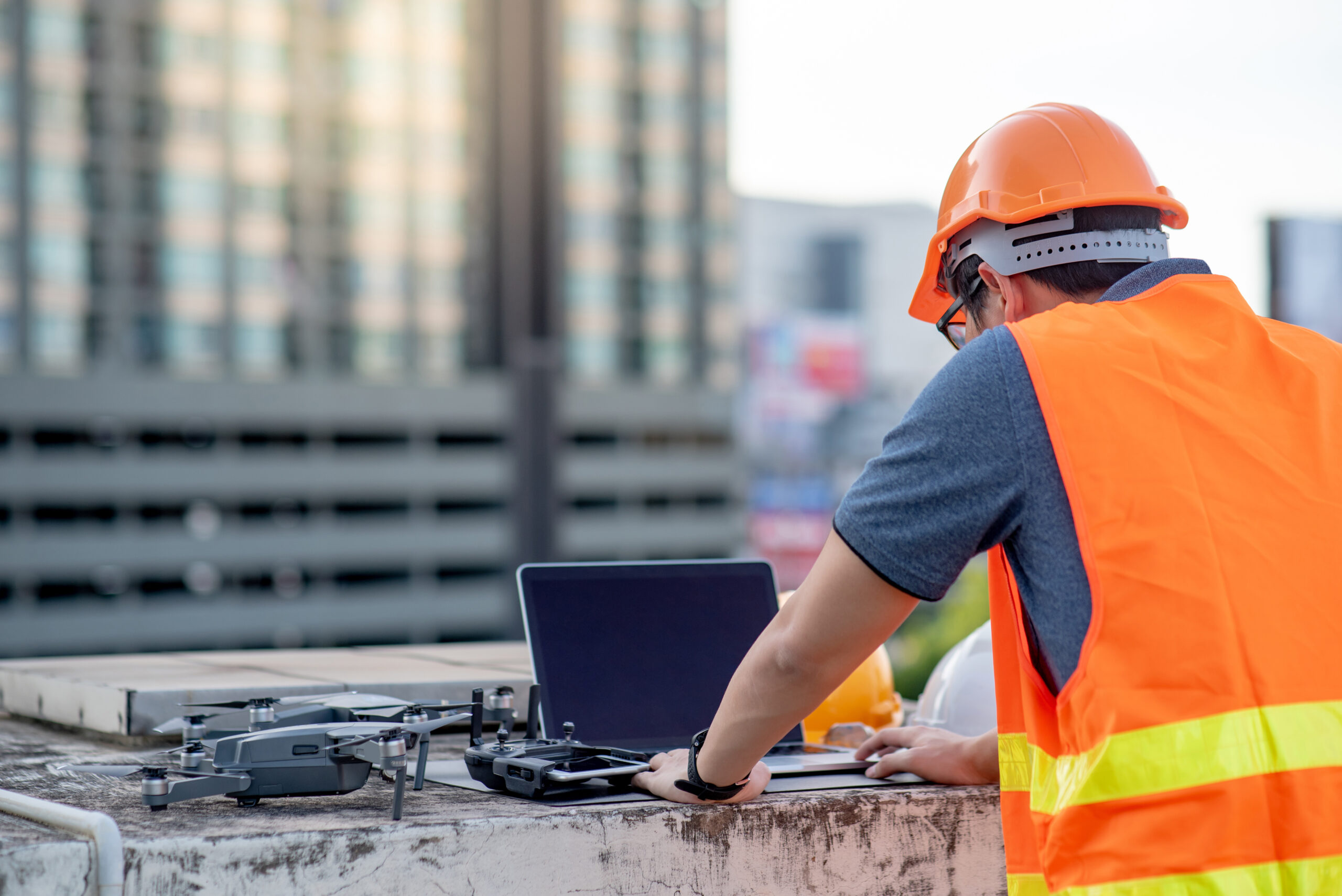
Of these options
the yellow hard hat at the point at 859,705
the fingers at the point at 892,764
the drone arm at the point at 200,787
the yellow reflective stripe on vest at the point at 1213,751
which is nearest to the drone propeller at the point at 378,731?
the drone arm at the point at 200,787

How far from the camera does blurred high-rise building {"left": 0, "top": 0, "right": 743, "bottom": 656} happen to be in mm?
79375

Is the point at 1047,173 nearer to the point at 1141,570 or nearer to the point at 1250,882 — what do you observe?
the point at 1141,570

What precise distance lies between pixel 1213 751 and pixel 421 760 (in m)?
1.09

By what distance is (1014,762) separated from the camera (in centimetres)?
174

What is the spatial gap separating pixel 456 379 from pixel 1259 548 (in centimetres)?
9114

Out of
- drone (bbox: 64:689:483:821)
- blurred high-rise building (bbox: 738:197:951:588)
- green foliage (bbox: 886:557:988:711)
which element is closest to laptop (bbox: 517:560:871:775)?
drone (bbox: 64:689:483:821)

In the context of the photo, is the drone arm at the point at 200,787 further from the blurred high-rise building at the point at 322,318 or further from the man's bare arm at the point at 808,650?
the blurred high-rise building at the point at 322,318

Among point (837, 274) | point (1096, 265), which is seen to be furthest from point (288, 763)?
point (837, 274)

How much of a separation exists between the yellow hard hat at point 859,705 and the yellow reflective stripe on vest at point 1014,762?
1250mm

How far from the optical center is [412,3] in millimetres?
95625

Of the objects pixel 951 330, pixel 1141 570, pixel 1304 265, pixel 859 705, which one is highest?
pixel 1304 265

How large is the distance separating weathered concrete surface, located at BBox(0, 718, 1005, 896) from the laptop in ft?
0.68

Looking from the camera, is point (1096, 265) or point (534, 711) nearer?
point (1096, 265)

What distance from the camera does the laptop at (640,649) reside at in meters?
2.40
